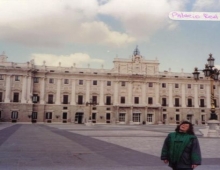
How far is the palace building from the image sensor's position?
5634cm

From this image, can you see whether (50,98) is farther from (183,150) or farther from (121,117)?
(183,150)

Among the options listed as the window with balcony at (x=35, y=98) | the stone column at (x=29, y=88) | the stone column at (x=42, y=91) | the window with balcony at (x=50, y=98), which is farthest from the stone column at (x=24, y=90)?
the window with balcony at (x=50, y=98)

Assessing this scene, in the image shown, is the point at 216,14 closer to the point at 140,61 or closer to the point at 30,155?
the point at 30,155

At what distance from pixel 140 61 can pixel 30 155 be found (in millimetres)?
54067

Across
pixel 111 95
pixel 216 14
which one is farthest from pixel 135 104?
pixel 216 14

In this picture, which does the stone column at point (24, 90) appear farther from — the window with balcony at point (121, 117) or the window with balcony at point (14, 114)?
the window with balcony at point (121, 117)

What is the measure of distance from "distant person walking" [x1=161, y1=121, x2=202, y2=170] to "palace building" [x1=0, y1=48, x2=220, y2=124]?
51.3 meters

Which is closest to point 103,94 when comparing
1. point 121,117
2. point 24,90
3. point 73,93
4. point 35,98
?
point 121,117

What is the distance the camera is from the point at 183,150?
15.3 feet

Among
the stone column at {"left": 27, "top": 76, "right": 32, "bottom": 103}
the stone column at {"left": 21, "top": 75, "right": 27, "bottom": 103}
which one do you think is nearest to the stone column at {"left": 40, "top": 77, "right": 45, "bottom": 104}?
the stone column at {"left": 27, "top": 76, "right": 32, "bottom": 103}

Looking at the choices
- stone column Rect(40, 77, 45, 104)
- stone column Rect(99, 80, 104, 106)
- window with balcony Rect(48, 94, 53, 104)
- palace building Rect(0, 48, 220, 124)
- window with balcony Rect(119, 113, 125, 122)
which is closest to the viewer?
palace building Rect(0, 48, 220, 124)

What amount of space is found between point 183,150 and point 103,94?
56.3 m

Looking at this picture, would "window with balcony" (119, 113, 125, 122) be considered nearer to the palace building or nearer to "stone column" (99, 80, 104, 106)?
the palace building

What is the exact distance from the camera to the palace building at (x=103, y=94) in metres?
56.3
